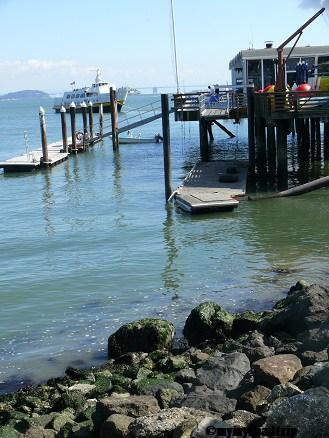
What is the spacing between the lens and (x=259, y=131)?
2764 centimetres

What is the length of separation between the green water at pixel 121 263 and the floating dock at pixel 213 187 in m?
0.36

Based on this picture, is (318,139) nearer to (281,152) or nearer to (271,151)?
(271,151)

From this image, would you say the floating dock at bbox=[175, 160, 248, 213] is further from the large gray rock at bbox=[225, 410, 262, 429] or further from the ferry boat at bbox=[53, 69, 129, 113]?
the ferry boat at bbox=[53, 69, 129, 113]

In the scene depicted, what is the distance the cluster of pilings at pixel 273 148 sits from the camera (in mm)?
25312

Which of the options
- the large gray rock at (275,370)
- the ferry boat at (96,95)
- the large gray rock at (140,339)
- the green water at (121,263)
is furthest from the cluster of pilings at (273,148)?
the ferry boat at (96,95)

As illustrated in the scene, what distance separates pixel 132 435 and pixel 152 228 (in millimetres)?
14511

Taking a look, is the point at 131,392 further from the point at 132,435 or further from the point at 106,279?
the point at 106,279

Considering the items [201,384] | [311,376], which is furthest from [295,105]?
[311,376]

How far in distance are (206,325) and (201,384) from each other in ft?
9.98

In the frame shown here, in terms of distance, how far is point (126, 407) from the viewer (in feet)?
25.7

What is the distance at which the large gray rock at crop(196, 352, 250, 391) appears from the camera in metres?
8.64

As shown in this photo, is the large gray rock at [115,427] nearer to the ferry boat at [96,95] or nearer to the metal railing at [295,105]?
the metal railing at [295,105]

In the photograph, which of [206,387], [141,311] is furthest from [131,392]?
[141,311]

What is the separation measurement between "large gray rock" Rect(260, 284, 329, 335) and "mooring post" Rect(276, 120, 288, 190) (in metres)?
14.2
